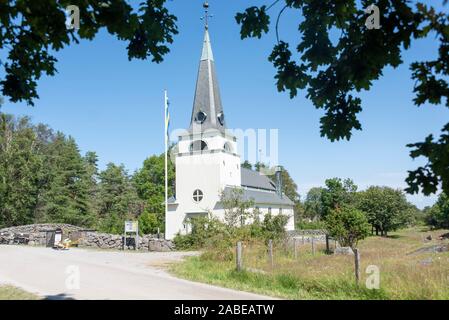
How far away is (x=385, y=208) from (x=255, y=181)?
1603cm

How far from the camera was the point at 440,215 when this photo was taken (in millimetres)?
52156

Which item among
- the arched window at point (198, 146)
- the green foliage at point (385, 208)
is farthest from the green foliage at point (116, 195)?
the green foliage at point (385, 208)

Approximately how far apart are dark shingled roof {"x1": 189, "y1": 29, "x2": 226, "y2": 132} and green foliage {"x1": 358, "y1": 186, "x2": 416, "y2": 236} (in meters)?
17.0

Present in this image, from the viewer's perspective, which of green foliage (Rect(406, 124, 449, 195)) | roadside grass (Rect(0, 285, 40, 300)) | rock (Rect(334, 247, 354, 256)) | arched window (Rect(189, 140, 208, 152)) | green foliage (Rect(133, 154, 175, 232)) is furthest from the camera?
green foliage (Rect(133, 154, 175, 232))

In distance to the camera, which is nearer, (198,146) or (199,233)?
(199,233)

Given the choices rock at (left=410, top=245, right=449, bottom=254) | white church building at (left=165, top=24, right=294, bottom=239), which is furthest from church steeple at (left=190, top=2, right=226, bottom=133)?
rock at (left=410, top=245, right=449, bottom=254)

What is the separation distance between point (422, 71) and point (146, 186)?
194 ft

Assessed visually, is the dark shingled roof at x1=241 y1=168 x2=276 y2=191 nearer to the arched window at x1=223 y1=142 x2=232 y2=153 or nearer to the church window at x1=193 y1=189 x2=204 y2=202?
the arched window at x1=223 y1=142 x2=232 y2=153

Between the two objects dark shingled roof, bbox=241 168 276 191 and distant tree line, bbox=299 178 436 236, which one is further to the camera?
dark shingled roof, bbox=241 168 276 191

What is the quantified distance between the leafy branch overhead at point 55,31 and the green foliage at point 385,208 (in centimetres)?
3961

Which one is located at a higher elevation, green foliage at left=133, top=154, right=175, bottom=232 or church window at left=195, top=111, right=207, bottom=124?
church window at left=195, top=111, right=207, bottom=124

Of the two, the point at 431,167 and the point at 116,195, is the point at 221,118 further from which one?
the point at 431,167

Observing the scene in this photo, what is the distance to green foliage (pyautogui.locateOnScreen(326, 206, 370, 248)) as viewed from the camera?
24.0m

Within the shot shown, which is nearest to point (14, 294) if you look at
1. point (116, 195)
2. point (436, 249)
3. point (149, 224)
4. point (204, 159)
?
point (436, 249)
